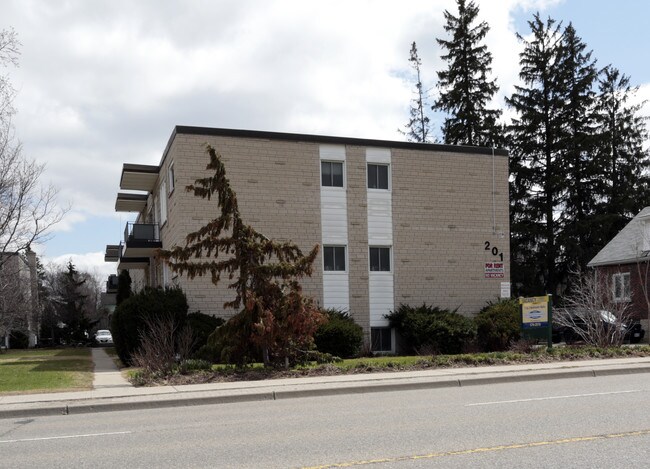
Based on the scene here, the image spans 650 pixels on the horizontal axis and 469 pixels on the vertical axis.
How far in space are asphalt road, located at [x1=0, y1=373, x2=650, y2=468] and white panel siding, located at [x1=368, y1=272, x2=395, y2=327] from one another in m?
13.8

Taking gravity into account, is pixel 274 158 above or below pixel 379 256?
above

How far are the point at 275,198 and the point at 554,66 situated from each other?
109 feet

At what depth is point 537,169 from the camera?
167 feet

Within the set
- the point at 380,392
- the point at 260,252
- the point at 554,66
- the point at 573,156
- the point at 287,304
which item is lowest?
the point at 380,392

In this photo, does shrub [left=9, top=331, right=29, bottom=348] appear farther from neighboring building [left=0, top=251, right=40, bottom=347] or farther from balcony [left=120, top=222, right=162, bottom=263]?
balcony [left=120, top=222, right=162, bottom=263]

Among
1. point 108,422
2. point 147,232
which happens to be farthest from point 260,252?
point 147,232

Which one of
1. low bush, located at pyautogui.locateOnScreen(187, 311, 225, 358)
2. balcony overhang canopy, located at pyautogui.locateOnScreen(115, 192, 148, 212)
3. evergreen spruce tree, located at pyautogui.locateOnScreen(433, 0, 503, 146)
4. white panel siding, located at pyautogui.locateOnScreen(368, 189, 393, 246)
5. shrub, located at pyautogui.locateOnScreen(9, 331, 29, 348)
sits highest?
evergreen spruce tree, located at pyautogui.locateOnScreen(433, 0, 503, 146)

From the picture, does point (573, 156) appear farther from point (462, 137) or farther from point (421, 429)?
point (421, 429)

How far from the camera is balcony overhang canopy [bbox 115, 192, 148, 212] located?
1458 inches

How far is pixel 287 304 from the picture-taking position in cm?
1712

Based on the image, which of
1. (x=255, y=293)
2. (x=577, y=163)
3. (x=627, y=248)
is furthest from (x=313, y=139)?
(x=577, y=163)

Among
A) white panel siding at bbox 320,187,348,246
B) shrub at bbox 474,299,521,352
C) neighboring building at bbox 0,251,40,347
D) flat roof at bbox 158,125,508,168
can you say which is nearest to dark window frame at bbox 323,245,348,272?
white panel siding at bbox 320,187,348,246

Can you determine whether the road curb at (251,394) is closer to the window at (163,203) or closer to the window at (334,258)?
the window at (334,258)

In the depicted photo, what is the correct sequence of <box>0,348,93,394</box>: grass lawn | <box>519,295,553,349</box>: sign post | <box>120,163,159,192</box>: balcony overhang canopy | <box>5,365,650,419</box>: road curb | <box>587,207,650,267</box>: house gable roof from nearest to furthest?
<box>5,365,650,419</box>: road curb → <box>0,348,93,394</box>: grass lawn → <box>519,295,553,349</box>: sign post → <box>120,163,159,192</box>: balcony overhang canopy → <box>587,207,650,267</box>: house gable roof
